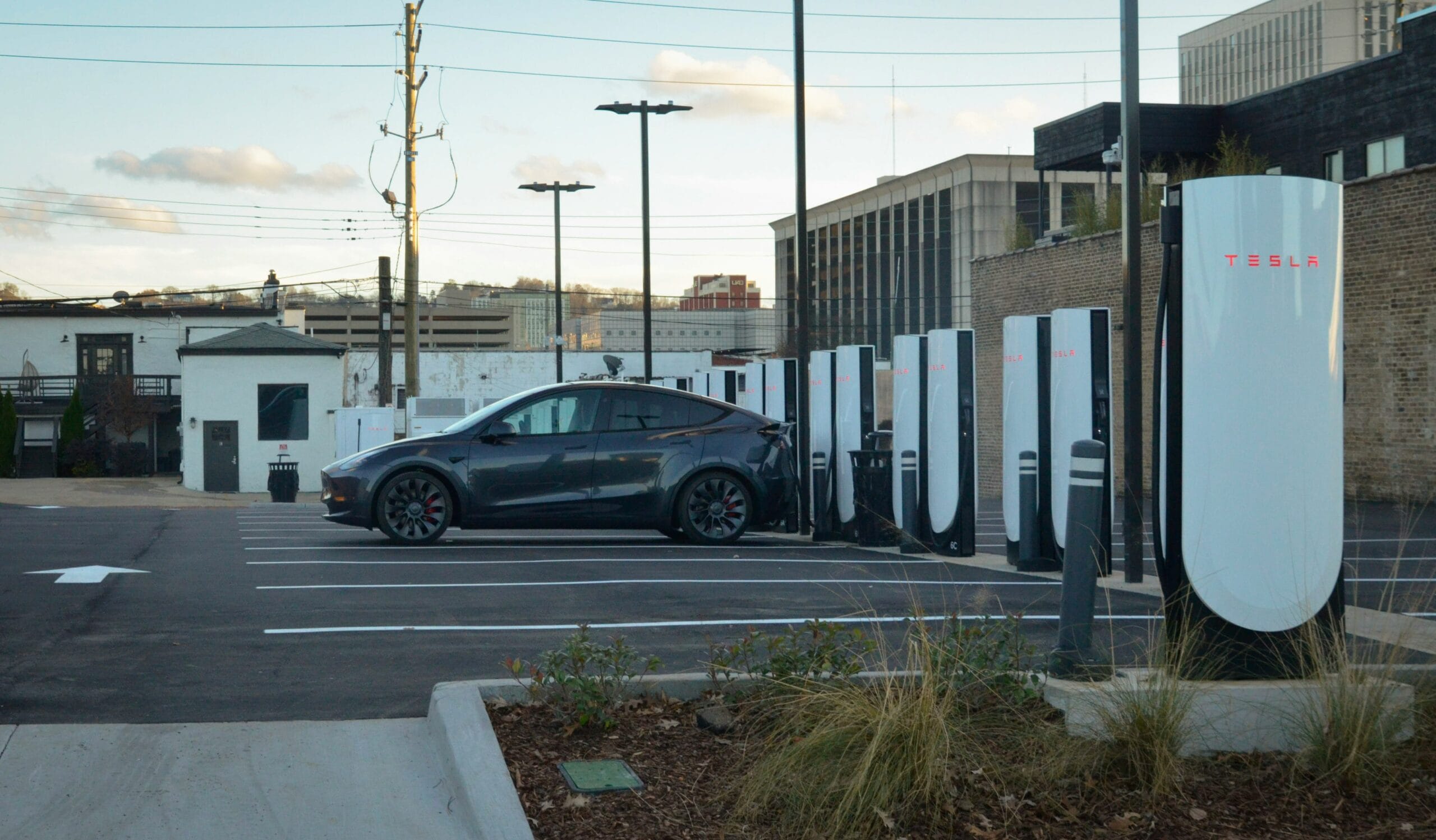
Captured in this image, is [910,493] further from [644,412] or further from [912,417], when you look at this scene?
[644,412]

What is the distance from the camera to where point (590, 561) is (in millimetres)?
11719

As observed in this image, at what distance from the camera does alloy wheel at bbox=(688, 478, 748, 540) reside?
13.6 m

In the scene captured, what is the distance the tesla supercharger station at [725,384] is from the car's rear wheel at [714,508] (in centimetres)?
530

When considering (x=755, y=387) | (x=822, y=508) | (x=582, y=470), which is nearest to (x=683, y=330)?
(x=755, y=387)

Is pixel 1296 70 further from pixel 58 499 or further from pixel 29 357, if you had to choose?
pixel 58 499

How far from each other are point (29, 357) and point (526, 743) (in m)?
59.2

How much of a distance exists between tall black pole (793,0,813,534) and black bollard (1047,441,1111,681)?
9732 mm

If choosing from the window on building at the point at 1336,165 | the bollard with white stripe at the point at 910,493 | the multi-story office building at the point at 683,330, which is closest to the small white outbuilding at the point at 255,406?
the window on building at the point at 1336,165

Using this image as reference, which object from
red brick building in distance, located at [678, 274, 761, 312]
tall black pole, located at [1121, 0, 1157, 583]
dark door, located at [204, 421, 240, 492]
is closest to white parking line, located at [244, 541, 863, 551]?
tall black pole, located at [1121, 0, 1157, 583]

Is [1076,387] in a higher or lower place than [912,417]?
higher

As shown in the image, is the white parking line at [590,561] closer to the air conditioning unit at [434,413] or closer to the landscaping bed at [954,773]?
the landscaping bed at [954,773]

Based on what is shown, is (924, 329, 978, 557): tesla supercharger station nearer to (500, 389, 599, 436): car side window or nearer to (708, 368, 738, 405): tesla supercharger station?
(500, 389, 599, 436): car side window

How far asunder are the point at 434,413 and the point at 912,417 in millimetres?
30998

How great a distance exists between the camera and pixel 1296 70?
148500 mm
